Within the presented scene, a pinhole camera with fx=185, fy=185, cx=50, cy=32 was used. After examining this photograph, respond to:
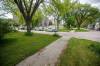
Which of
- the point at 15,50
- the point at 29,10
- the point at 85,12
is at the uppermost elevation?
the point at 85,12

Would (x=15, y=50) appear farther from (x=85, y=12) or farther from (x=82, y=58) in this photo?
(x=85, y=12)

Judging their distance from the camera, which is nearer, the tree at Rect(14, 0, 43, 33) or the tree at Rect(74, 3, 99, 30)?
the tree at Rect(14, 0, 43, 33)

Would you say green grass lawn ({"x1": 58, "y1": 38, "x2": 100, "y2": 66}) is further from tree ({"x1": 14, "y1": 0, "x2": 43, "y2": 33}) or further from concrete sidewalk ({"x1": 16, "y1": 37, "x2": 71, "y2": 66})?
tree ({"x1": 14, "y1": 0, "x2": 43, "y2": 33})

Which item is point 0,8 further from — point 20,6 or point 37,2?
point 37,2

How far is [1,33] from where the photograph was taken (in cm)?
1491

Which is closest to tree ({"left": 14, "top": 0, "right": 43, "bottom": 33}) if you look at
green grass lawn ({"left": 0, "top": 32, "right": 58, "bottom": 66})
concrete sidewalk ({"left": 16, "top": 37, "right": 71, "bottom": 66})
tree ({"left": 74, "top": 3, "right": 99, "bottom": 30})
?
green grass lawn ({"left": 0, "top": 32, "right": 58, "bottom": 66})

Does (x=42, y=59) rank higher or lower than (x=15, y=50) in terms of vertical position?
lower

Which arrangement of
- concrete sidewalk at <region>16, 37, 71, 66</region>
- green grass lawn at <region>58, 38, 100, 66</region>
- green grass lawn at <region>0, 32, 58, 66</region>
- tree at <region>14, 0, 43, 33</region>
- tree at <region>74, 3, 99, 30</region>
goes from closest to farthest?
concrete sidewalk at <region>16, 37, 71, 66</region> < green grass lawn at <region>58, 38, 100, 66</region> < green grass lawn at <region>0, 32, 58, 66</region> < tree at <region>14, 0, 43, 33</region> < tree at <region>74, 3, 99, 30</region>

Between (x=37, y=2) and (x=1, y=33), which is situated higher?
(x=37, y=2)

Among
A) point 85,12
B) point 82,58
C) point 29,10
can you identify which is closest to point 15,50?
point 82,58

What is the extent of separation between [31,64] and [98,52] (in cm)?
309

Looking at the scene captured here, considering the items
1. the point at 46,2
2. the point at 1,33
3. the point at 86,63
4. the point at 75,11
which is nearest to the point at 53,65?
the point at 86,63

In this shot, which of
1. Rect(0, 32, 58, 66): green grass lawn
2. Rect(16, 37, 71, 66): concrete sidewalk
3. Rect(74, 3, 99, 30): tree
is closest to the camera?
Rect(16, 37, 71, 66): concrete sidewalk

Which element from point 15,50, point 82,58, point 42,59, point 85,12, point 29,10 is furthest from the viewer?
point 85,12
